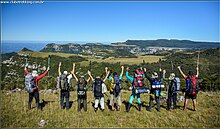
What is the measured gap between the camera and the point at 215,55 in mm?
113438

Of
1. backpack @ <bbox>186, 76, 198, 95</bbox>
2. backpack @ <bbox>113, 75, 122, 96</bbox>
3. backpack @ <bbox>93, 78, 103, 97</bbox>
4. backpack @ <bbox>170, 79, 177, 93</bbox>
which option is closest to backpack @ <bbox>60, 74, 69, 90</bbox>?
backpack @ <bbox>93, 78, 103, 97</bbox>

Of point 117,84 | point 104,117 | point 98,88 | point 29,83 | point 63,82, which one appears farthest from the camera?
point 117,84

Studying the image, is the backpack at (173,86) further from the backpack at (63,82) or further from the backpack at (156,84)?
the backpack at (63,82)

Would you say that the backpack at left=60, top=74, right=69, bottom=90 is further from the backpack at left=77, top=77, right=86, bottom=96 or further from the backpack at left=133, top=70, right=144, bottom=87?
the backpack at left=133, top=70, right=144, bottom=87

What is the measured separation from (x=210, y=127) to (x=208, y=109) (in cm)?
314

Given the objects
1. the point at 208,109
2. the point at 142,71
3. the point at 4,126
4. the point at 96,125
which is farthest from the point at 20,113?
the point at 208,109

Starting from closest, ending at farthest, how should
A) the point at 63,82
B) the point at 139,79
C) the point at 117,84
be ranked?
1. the point at 63,82
2. the point at 117,84
3. the point at 139,79

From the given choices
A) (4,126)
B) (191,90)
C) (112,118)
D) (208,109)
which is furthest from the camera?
(208,109)

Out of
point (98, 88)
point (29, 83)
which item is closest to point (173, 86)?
point (98, 88)

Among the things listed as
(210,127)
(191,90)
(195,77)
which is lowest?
(210,127)

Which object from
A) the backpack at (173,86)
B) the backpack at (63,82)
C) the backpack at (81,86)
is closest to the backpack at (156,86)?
the backpack at (173,86)

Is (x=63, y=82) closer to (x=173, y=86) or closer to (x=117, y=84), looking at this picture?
(x=117, y=84)

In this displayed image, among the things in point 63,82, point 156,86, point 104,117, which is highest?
point 63,82

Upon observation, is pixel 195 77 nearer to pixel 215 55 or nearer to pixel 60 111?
pixel 60 111
